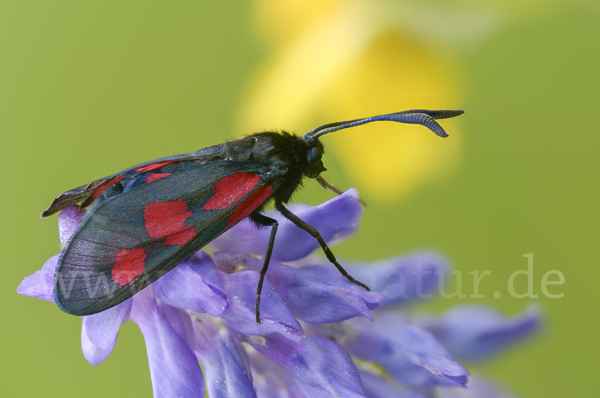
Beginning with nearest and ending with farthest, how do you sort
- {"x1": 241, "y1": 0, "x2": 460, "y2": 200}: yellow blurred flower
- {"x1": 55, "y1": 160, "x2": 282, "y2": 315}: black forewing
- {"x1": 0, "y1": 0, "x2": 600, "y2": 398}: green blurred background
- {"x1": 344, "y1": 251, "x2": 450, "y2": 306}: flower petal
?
1. {"x1": 55, "y1": 160, "x2": 282, "y2": 315}: black forewing
2. {"x1": 344, "y1": 251, "x2": 450, "y2": 306}: flower petal
3. {"x1": 241, "y1": 0, "x2": 460, "y2": 200}: yellow blurred flower
4. {"x1": 0, "y1": 0, "x2": 600, "y2": 398}: green blurred background

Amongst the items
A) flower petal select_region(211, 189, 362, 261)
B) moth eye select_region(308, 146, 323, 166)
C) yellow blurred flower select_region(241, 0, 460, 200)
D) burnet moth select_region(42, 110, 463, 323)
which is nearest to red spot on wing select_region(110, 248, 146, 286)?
burnet moth select_region(42, 110, 463, 323)

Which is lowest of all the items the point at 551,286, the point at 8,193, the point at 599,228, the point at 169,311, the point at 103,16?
the point at 551,286

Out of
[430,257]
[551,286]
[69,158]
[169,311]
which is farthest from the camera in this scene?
[69,158]

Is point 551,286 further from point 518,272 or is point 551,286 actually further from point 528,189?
point 528,189

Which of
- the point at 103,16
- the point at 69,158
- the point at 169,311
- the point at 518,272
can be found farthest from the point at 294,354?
the point at 103,16

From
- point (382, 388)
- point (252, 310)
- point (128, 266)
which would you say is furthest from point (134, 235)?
point (382, 388)

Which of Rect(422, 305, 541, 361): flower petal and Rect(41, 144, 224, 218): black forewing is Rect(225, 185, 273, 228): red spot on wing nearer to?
Rect(41, 144, 224, 218): black forewing

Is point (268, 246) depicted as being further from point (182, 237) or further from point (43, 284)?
point (43, 284)
